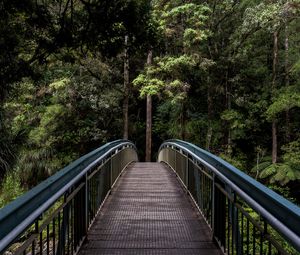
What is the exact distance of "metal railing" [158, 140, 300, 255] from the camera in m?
2.61

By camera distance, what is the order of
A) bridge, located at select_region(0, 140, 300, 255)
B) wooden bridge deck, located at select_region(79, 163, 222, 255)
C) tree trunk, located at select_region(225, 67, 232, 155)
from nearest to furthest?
bridge, located at select_region(0, 140, 300, 255)
wooden bridge deck, located at select_region(79, 163, 222, 255)
tree trunk, located at select_region(225, 67, 232, 155)

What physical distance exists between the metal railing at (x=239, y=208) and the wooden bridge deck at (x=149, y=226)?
230 mm

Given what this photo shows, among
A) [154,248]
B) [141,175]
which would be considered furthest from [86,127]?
[154,248]

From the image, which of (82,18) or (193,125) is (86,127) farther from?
(82,18)

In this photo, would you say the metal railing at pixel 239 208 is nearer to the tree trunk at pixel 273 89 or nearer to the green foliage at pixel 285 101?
the green foliage at pixel 285 101

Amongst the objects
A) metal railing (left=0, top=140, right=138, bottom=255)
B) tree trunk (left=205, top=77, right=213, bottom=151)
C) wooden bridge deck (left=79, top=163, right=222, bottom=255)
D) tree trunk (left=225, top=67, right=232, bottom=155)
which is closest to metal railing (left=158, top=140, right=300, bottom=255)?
wooden bridge deck (left=79, top=163, right=222, bottom=255)

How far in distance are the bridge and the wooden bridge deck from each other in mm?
12

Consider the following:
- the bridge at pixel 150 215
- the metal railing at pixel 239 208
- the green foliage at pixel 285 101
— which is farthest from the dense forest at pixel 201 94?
the metal railing at pixel 239 208

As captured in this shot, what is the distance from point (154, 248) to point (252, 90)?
18.2 meters

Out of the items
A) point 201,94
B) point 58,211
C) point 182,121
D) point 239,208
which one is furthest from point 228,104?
point 58,211

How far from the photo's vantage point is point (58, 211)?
3.93 m

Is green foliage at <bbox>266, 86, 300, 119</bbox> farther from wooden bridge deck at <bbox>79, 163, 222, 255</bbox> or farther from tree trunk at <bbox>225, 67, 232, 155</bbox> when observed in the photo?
wooden bridge deck at <bbox>79, 163, 222, 255</bbox>

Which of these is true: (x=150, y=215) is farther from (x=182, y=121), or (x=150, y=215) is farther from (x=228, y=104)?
(x=182, y=121)

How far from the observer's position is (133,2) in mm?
8992
